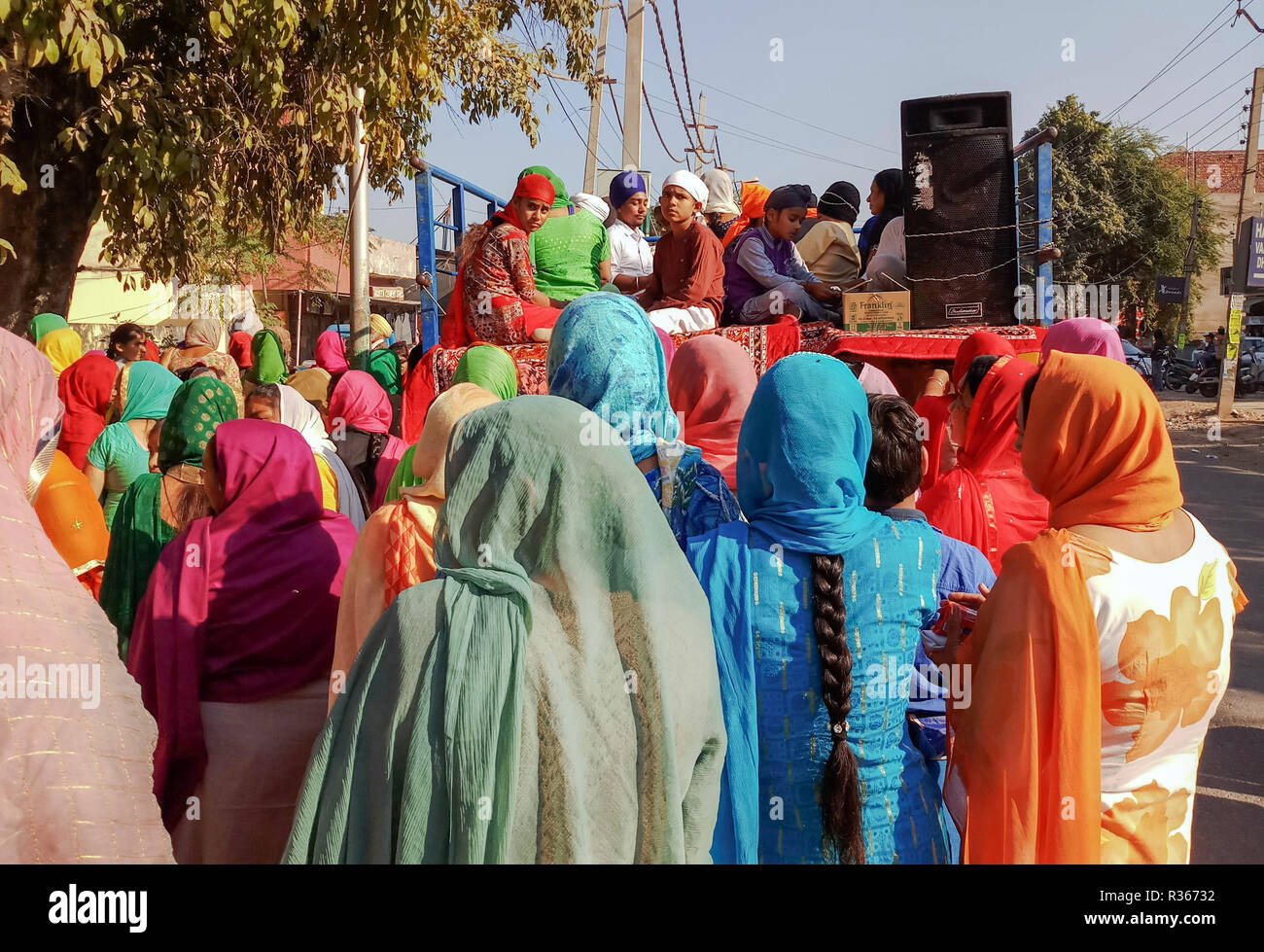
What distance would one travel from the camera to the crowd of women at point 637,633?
1.53 meters

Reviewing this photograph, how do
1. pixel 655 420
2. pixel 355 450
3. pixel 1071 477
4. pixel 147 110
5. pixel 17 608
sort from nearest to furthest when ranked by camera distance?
pixel 17 608, pixel 1071 477, pixel 655 420, pixel 355 450, pixel 147 110

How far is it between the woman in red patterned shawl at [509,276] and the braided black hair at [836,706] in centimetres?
357

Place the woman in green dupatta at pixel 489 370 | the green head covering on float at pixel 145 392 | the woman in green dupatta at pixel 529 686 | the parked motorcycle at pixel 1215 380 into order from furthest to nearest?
the parked motorcycle at pixel 1215 380
the green head covering on float at pixel 145 392
the woman in green dupatta at pixel 489 370
the woman in green dupatta at pixel 529 686

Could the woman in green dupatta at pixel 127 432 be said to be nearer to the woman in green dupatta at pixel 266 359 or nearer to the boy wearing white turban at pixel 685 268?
the woman in green dupatta at pixel 266 359

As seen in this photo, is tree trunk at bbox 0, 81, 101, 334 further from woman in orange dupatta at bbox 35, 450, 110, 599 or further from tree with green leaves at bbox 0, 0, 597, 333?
woman in orange dupatta at bbox 35, 450, 110, 599

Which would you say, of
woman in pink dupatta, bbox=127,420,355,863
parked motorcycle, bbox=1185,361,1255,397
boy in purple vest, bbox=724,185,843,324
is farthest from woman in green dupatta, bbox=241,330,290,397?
parked motorcycle, bbox=1185,361,1255,397

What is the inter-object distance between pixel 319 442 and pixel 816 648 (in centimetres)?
314

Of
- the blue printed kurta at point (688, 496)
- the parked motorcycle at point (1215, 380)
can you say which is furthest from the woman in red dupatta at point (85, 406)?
the parked motorcycle at point (1215, 380)

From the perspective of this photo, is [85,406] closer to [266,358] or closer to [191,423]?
[191,423]

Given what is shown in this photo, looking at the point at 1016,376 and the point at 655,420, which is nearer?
the point at 655,420

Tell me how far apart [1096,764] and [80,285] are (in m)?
19.7
